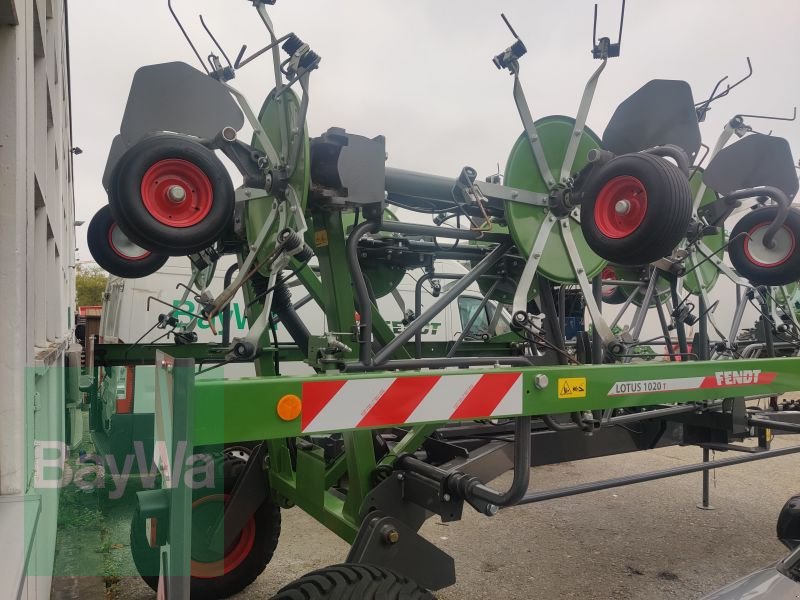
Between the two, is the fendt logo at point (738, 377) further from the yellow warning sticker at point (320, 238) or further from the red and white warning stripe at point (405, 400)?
the yellow warning sticker at point (320, 238)

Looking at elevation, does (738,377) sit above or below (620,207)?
below

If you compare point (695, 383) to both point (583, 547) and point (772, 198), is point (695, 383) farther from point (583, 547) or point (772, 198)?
point (583, 547)

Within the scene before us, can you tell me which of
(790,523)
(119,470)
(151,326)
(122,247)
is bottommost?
(119,470)

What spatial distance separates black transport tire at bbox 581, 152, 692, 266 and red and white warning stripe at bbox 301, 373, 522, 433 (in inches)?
35.3

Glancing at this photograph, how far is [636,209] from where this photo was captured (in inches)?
107

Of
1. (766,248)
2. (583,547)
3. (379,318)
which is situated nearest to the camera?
(379,318)

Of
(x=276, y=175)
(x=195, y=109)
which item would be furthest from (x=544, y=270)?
(x=195, y=109)

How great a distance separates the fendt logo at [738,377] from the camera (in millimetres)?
2834

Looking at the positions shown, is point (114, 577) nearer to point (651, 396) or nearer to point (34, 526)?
point (34, 526)

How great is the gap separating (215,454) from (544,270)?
7.24 feet

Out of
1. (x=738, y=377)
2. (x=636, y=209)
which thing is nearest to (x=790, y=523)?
(x=738, y=377)

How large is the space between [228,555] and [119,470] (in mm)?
2755

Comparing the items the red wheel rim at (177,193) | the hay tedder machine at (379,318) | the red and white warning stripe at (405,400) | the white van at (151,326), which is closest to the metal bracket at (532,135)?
the hay tedder machine at (379,318)

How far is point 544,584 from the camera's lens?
13.4 ft
